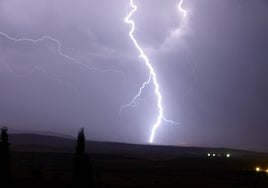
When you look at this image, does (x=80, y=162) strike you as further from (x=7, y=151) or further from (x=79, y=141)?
(x=7, y=151)

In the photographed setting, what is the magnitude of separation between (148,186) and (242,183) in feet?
36.1

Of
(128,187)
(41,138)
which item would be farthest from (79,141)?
(41,138)

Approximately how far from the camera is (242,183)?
167ft

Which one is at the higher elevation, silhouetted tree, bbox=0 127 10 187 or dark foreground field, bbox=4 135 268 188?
dark foreground field, bbox=4 135 268 188

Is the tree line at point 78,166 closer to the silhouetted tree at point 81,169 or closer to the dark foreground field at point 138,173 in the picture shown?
the silhouetted tree at point 81,169

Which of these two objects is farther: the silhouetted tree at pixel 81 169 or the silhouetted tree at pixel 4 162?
the silhouetted tree at pixel 4 162

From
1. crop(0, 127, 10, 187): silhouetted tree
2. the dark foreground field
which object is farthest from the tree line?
the dark foreground field

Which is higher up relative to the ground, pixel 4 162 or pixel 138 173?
pixel 138 173

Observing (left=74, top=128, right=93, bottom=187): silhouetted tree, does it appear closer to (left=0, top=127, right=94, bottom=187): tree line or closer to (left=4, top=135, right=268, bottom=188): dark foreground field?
(left=0, top=127, right=94, bottom=187): tree line

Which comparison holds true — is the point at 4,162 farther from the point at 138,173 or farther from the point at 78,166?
the point at 138,173

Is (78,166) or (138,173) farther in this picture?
(138,173)

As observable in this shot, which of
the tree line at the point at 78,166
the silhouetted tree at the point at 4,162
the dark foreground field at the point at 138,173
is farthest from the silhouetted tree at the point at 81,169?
the silhouetted tree at the point at 4,162

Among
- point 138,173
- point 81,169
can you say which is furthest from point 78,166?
point 138,173

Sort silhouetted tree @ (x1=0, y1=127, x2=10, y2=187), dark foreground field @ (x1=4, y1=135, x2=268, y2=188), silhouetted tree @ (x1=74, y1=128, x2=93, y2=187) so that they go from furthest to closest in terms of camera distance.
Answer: dark foreground field @ (x1=4, y1=135, x2=268, y2=188) < silhouetted tree @ (x1=0, y1=127, x2=10, y2=187) < silhouetted tree @ (x1=74, y1=128, x2=93, y2=187)
